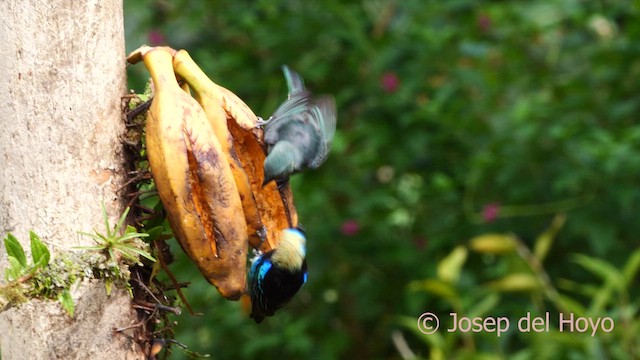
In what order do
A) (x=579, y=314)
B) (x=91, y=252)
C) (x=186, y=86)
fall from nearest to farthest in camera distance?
(x=91, y=252), (x=186, y=86), (x=579, y=314)

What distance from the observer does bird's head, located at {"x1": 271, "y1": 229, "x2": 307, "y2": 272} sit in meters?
1.88

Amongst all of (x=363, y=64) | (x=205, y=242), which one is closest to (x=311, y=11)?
(x=363, y=64)

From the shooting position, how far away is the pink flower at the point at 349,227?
3.93m

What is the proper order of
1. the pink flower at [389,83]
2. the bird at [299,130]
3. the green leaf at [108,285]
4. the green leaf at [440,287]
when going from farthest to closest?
the pink flower at [389,83], the green leaf at [440,287], the bird at [299,130], the green leaf at [108,285]

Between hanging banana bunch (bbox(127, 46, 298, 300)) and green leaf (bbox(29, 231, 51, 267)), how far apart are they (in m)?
0.21

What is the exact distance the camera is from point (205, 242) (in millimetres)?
1736

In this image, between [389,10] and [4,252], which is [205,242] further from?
[389,10]

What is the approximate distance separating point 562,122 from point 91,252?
253 cm

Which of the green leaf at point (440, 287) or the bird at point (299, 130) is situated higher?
the bird at point (299, 130)

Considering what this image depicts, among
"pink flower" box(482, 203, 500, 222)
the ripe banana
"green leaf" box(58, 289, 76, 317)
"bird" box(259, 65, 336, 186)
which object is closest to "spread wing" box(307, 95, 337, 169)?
"bird" box(259, 65, 336, 186)

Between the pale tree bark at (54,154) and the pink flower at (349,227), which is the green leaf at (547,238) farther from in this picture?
the pale tree bark at (54,154)

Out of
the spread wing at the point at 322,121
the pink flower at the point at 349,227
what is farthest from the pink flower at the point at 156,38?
the spread wing at the point at 322,121

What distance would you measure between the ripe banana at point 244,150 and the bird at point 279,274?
0.05 meters

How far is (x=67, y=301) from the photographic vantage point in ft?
5.35
